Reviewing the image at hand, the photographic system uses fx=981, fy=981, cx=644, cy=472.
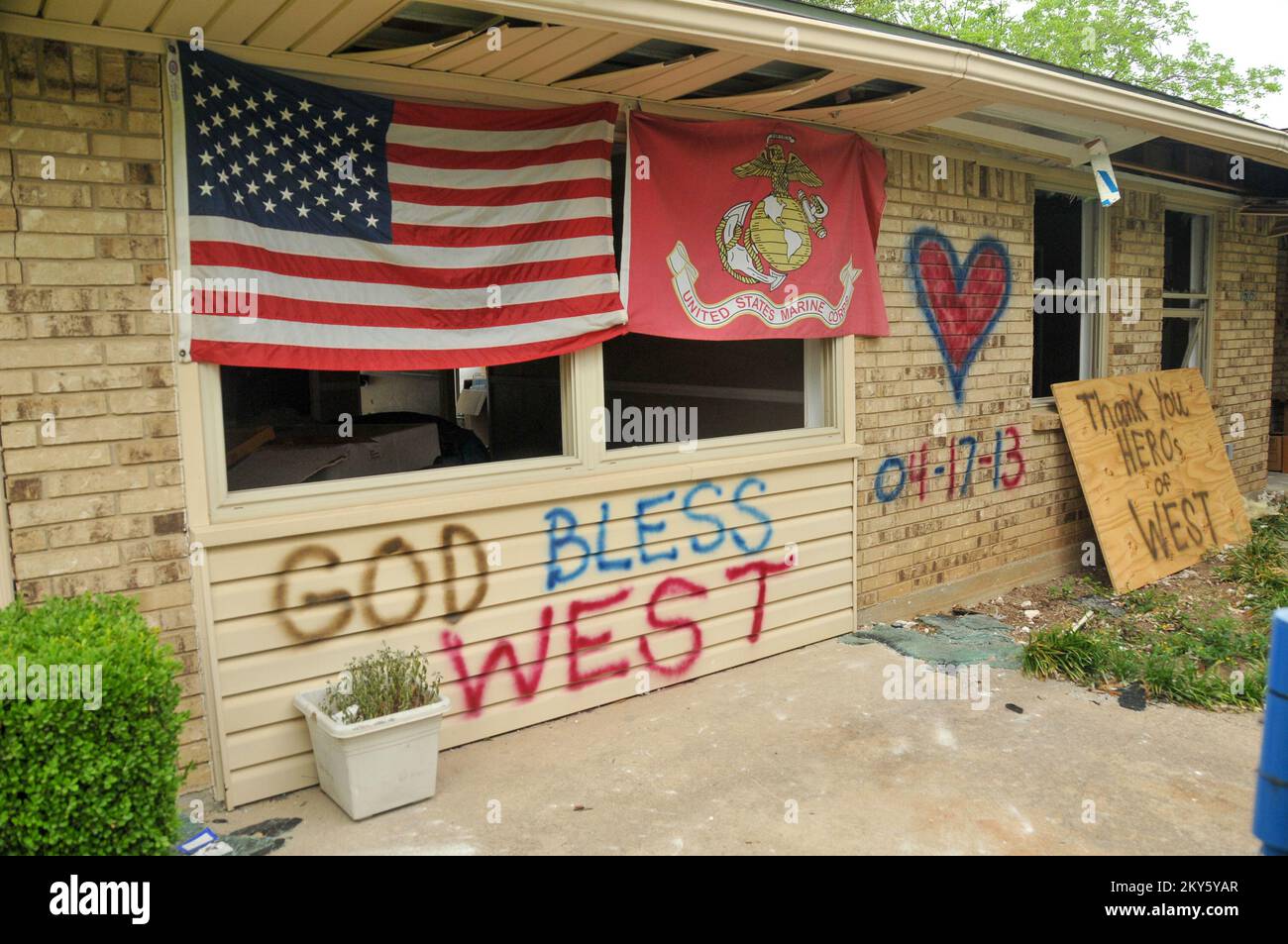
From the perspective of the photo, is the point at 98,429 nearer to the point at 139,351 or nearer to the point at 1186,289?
the point at 139,351

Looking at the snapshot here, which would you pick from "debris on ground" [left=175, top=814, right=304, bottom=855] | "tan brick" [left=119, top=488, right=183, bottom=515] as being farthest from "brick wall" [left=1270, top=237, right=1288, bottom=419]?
"tan brick" [left=119, top=488, right=183, bottom=515]

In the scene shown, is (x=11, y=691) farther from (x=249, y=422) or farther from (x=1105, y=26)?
(x=1105, y=26)

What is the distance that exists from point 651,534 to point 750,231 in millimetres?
1787

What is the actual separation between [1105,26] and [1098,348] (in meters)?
28.3

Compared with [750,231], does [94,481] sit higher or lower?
lower

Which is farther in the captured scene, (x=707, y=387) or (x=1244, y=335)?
(x=1244, y=335)

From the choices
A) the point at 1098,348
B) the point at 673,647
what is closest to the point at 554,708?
the point at 673,647

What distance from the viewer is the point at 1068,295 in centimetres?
803

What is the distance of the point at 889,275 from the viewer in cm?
630

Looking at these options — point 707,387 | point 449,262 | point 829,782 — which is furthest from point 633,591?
point 707,387

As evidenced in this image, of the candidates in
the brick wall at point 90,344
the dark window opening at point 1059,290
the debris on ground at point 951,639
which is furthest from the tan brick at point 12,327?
the dark window opening at point 1059,290

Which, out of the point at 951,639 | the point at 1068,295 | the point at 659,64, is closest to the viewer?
the point at 659,64

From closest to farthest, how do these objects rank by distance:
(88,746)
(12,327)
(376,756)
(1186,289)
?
1. (88,746)
2. (12,327)
3. (376,756)
4. (1186,289)

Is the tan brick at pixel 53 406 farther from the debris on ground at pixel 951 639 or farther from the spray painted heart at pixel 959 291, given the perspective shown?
the spray painted heart at pixel 959 291
